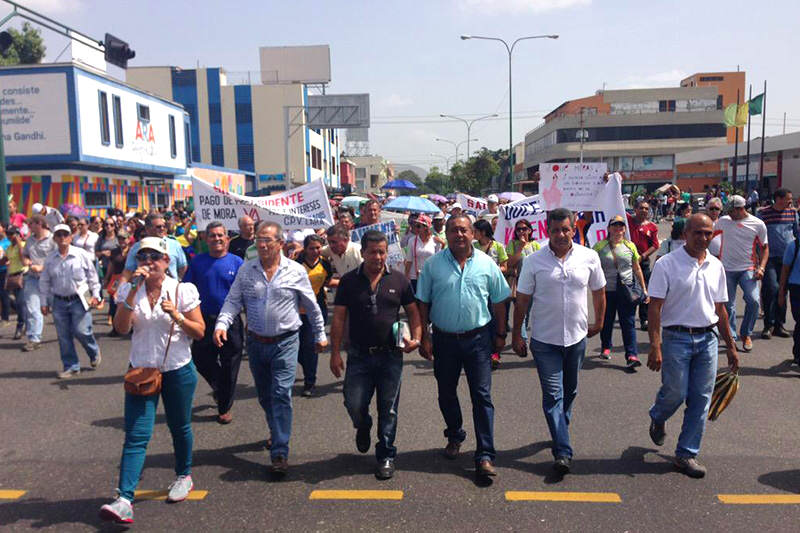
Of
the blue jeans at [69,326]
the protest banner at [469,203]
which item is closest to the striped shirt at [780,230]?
the protest banner at [469,203]

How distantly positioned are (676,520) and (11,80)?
2550cm

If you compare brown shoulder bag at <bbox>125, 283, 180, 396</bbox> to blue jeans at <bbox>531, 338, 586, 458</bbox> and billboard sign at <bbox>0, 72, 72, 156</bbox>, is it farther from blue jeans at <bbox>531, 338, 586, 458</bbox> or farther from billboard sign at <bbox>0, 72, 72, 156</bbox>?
billboard sign at <bbox>0, 72, 72, 156</bbox>

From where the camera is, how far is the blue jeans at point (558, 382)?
15.5ft

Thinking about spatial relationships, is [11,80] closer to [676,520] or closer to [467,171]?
[676,520]

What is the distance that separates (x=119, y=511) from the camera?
3924mm

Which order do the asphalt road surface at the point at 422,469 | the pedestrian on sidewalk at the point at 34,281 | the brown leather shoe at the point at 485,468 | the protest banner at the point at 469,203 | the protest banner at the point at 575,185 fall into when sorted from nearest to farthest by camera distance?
the asphalt road surface at the point at 422,469, the brown leather shoe at the point at 485,468, the protest banner at the point at 575,185, the pedestrian on sidewalk at the point at 34,281, the protest banner at the point at 469,203

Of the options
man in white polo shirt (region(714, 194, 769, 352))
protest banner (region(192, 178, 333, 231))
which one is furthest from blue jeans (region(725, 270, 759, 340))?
protest banner (region(192, 178, 333, 231))

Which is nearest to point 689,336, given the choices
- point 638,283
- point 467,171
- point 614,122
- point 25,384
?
point 638,283

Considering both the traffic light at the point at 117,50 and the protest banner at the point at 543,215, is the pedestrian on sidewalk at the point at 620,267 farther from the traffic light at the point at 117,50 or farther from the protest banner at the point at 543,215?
the traffic light at the point at 117,50

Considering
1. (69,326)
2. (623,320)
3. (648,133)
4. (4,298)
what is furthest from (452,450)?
(648,133)

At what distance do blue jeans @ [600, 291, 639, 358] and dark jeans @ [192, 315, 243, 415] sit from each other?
438 cm

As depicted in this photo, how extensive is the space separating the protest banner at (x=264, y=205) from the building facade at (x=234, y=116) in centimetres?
4782

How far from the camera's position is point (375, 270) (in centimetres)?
489

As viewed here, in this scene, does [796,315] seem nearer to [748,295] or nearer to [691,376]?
[748,295]
